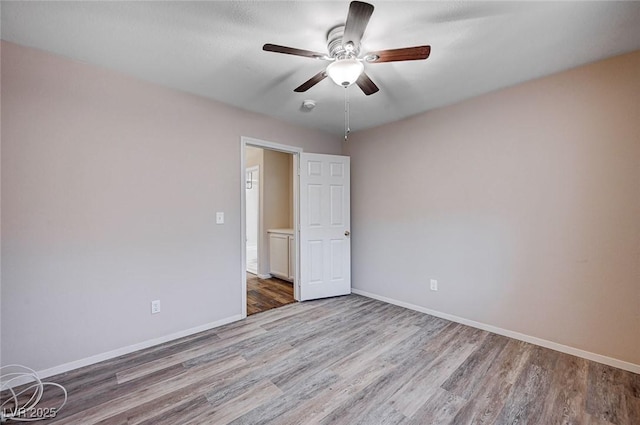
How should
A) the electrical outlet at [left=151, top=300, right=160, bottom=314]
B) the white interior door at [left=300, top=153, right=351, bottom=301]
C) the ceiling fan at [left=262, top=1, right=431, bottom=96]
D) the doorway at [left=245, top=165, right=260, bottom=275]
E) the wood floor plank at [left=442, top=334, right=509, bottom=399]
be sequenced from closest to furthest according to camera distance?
1. the ceiling fan at [left=262, top=1, right=431, bottom=96]
2. the wood floor plank at [left=442, top=334, right=509, bottom=399]
3. the electrical outlet at [left=151, top=300, right=160, bottom=314]
4. the white interior door at [left=300, top=153, right=351, bottom=301]
5. the doorway at [left=245, top=165, right=260, bottom=275]

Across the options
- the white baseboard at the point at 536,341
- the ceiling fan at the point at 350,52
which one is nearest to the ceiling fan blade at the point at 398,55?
the ceiling fan at the point at 350,52

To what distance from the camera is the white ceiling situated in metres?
1.61

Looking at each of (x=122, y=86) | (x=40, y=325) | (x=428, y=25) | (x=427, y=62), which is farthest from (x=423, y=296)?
(x=122, y=86)

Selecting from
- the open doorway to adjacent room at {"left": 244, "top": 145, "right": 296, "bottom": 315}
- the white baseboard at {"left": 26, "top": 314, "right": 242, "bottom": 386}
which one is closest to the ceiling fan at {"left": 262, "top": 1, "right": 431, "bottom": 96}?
the white baseboard at {"left": 26, "top": 314, "right": 242, "bottom": 386}

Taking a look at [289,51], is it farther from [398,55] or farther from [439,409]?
[439,409]

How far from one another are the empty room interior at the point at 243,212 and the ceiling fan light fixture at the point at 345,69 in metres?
0.02

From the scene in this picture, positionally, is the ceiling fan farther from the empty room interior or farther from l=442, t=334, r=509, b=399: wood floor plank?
l=442, t=334, r=509, b=399: wood floor plank

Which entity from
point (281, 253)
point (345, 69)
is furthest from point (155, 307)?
point (345, 69)

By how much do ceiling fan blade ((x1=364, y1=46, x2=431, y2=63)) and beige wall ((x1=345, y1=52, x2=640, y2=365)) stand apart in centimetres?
160

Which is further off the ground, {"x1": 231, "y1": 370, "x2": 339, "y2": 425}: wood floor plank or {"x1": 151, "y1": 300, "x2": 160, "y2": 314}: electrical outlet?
{"x1": 151, "y1": 300, "x2": 160, "y2": 314}: electrical outlet

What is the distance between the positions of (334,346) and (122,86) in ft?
9.73

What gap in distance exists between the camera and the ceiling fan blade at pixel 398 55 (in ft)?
5.18

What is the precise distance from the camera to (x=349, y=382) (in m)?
1.94

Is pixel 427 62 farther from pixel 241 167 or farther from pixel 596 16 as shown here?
pixel 241 167
